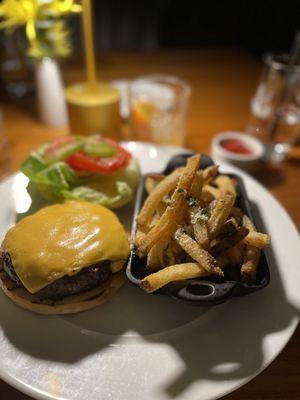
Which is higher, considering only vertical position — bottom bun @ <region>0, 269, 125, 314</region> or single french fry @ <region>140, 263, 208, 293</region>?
single french fry @ <region>140, 263, 208, 293</region>

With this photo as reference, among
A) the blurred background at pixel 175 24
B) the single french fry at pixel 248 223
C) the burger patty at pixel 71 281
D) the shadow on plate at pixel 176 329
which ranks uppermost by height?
the blurred background at pixel 175 24

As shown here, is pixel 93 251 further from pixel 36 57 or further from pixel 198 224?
pixel 36 57

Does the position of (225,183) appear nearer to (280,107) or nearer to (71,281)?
(71,281)

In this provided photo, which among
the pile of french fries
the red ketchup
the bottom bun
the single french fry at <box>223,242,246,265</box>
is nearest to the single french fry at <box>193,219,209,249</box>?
the pile of french fries

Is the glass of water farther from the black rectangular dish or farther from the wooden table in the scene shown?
the black rectangular dish

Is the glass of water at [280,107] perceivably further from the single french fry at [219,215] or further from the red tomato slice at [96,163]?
the single french fry at [219,215]

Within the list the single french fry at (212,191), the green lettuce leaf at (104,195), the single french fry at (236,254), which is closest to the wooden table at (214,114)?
the single french fry at (236,254)
